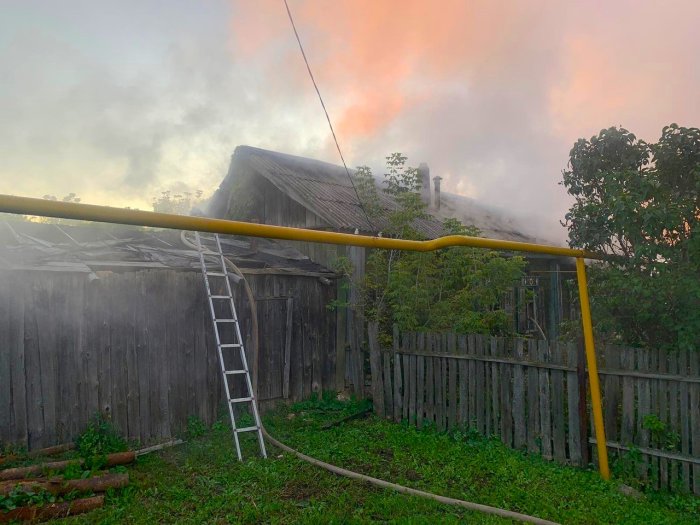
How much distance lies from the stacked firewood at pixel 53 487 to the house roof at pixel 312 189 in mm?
5562

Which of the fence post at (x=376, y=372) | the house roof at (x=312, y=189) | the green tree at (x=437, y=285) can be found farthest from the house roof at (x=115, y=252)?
the fence post at (x=376, y=372)

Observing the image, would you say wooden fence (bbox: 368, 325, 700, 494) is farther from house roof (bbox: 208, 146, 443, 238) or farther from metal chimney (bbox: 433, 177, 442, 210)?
metal chimney (bbox: 433, 177, 442, 210)

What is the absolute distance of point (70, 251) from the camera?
705 cm

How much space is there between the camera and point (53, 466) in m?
5.45

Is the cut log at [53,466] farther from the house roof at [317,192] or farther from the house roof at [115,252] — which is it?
the house roof at [317,192]

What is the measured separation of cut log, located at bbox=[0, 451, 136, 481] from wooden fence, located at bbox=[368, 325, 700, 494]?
12.2ft

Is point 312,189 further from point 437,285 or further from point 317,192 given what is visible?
point 437,285

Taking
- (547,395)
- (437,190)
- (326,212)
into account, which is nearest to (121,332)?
(326,212)

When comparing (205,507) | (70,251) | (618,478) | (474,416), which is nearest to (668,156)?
(618,478)

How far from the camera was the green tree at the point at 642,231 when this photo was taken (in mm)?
5102

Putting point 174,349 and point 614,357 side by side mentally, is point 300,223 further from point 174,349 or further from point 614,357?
A: point 614,357

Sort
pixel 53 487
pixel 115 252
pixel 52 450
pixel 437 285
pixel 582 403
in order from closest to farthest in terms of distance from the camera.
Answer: pixel 53 487
pixel 582 403
pixel 52 450
pixel 115 252
pixel 437 285

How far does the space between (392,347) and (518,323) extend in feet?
19.1

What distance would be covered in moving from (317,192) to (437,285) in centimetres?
385
